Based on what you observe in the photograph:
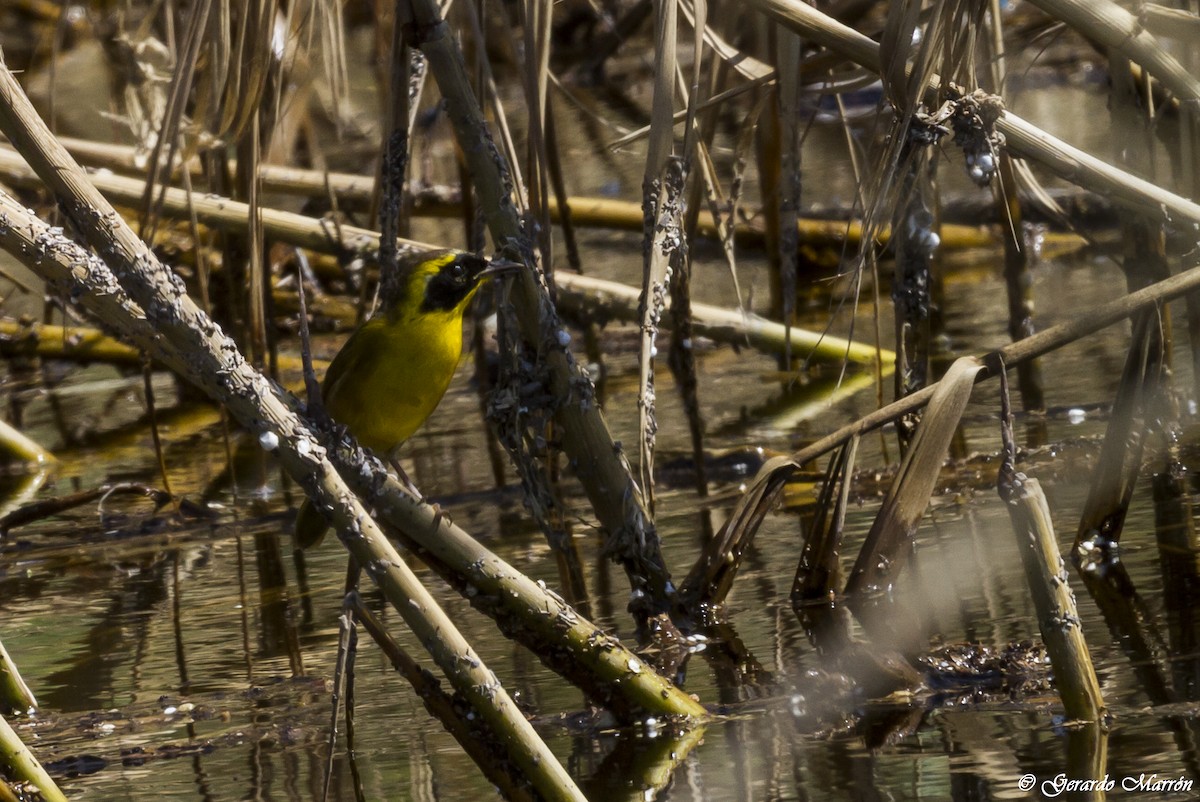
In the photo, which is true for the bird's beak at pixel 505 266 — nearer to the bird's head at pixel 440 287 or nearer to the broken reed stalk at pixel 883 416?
the broken reed stalk at pixel 883 416

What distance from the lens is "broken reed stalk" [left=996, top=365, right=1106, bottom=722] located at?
283 centimetres

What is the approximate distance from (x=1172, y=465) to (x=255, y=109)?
8.90 feet

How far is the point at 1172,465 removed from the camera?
4629 millimetres

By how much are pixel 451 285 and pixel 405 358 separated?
24 cm

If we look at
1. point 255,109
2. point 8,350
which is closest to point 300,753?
point 255,109

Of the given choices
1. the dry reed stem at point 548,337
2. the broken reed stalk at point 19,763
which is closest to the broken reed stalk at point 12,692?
the broken reed stalk at point 19,763

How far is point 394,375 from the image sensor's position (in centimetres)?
432

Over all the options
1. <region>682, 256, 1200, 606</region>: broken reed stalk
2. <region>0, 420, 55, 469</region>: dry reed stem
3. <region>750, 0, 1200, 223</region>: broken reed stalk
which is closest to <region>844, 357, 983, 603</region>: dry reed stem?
<region>682, 256, 1200, 606</region>: broken reed stalk

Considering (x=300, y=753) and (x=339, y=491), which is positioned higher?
(x=339, y=491)

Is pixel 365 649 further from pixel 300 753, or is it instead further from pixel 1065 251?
pixel 1065 251

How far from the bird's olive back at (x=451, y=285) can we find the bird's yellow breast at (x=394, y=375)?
0.08 ft

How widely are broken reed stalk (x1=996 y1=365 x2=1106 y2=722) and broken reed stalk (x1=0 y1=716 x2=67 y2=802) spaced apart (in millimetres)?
1658

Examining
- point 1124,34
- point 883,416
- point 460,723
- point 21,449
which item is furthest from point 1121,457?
point 21,449

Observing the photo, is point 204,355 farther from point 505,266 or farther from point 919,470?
point 919,470
